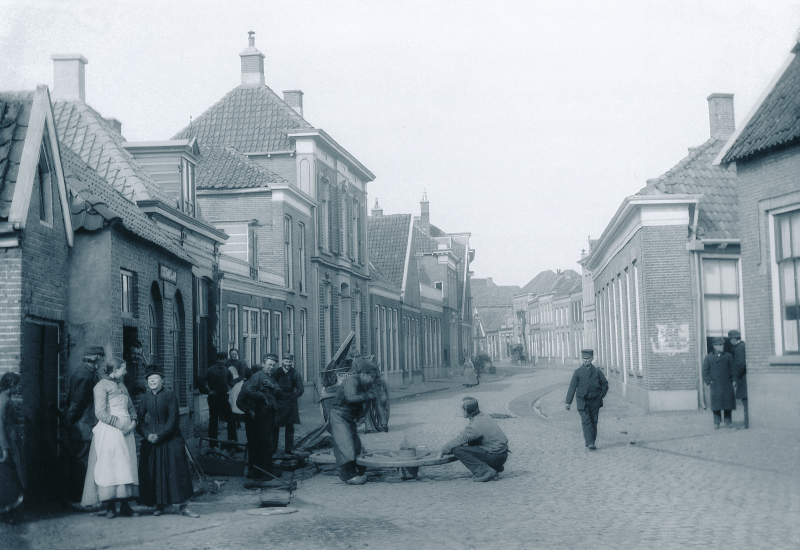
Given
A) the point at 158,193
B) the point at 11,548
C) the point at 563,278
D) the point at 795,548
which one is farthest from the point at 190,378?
the point at 563,278

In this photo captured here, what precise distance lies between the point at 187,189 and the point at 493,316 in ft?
369

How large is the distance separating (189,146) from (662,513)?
15.7 metres

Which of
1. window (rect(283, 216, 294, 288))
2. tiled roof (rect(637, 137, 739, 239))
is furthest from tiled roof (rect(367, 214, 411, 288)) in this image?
tiled roof (rect(637, 137, 739, 239))

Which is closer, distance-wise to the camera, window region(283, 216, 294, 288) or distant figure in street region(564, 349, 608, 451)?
distant figure in street region(564, 349, 608, 451)

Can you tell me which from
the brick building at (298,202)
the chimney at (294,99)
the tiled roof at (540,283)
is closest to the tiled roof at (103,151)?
the brick building at (298,202)

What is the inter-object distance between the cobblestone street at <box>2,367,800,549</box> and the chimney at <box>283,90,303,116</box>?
2474 cm

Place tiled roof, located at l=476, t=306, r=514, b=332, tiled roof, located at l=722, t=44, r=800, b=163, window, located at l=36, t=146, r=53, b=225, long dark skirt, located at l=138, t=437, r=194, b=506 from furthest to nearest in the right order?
tiled roof, located at l=476, t=306, r=514, b=332 → tiled roof, located at l=722, t=44, r=800, b=163 → window, located at l=36, t=146, r=53, b=225 → long dark skirt, located at l=138, t=437, r=194, b=506

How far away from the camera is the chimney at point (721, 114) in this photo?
85.7ft

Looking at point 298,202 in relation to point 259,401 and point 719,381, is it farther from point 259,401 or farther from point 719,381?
point 259,401

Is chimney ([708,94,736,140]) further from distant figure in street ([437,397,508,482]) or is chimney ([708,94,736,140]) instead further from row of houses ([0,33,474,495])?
distant figure in street ([437,397,508,482])

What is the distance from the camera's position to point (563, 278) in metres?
100

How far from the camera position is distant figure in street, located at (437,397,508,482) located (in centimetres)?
1220

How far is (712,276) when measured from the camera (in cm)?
2197

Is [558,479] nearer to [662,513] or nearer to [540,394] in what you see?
[662,513]
